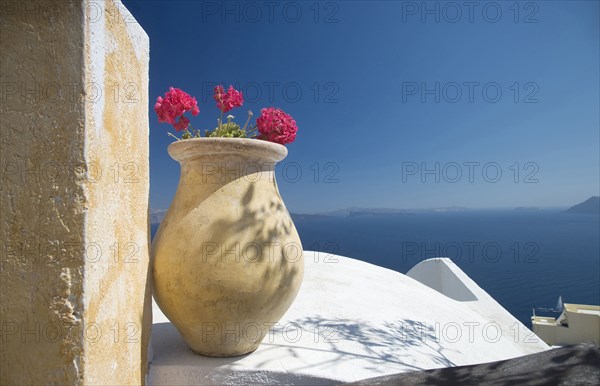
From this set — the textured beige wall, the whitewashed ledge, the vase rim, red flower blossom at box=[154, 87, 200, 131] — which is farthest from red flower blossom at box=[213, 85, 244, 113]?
the whitewashed ledge

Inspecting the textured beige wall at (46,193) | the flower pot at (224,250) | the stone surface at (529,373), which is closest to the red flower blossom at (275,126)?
the flower pot at (224,250)

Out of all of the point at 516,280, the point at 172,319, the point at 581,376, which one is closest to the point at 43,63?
the point at 172,319

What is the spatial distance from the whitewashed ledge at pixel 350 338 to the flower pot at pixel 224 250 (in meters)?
0.19

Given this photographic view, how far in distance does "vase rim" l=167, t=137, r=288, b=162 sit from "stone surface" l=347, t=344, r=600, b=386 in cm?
151

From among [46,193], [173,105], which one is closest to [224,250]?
[46,193]

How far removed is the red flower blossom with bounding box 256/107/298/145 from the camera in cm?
265

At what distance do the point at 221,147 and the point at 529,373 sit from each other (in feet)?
6.26

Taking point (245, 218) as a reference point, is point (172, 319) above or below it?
below

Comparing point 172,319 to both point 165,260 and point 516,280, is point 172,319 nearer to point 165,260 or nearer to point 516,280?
point 165,260

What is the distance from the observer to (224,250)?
2195 millimetres

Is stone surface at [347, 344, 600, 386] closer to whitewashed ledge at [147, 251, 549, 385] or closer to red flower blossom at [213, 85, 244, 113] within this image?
whitewashed ledge at [147, 251, 549, 385]

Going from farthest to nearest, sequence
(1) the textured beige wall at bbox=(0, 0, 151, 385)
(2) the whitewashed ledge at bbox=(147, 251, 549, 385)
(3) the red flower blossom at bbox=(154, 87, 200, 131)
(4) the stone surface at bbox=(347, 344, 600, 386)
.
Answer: (3) the red flower blossom at bbox=(154, 87, 200, 131) → (2) the whitewashed ledge at bbox=(147, 251, 549, 385) → (1) the textured beige wall at bbox=(0, 0, 151, 385) → (4) the stone surface at bbox=(347, 344, 600, 386)

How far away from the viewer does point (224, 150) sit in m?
2.33

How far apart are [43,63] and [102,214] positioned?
0.66 m
